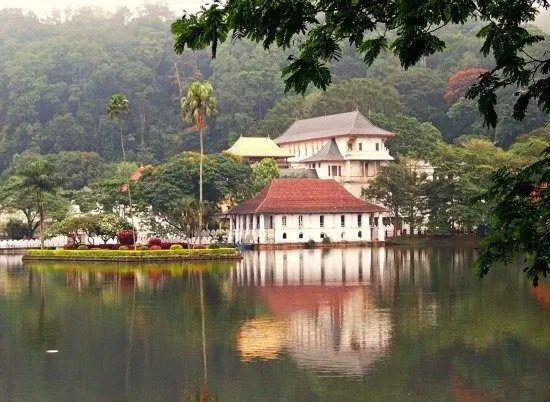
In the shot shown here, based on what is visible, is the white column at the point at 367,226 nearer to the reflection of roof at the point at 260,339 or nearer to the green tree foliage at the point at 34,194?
the green tree foliage at the point at 34,194

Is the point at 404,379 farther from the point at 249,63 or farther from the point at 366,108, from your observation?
the point at 249,63

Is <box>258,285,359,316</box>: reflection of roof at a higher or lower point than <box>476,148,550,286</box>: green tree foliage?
lower

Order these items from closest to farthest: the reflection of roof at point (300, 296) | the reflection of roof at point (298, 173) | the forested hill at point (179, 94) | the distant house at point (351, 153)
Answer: the reflection of roof at point (300, 296) < the reflection of roof at point (298, 173) < the distant house at point (351, 153) < the forested hill at point (179, 94)

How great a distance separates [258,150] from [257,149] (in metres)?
0.15

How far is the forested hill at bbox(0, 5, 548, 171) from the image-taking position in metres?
103

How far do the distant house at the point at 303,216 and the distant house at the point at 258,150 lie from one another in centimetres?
1797

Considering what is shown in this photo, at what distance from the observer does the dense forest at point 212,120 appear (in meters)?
72.1

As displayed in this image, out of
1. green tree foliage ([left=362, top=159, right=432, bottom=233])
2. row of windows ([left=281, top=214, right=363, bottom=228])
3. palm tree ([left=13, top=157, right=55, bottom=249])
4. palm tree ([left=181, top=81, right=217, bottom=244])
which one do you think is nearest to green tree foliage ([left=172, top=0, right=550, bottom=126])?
palm tree ([left=181, top=81, right=217, bottom=244])

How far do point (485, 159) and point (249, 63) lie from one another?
54936 mm

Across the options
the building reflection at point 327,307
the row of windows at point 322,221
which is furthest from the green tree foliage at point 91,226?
the row of windows at point 322,221

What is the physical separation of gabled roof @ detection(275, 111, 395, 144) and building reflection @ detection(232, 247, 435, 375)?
33.5 meters

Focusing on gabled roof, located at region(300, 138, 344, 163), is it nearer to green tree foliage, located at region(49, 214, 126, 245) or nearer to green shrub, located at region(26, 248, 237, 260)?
green tree foliage, located at region(49, 214, 126, 245)

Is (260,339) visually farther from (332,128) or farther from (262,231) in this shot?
(332,128)

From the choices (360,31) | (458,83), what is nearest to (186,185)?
(458,83)
